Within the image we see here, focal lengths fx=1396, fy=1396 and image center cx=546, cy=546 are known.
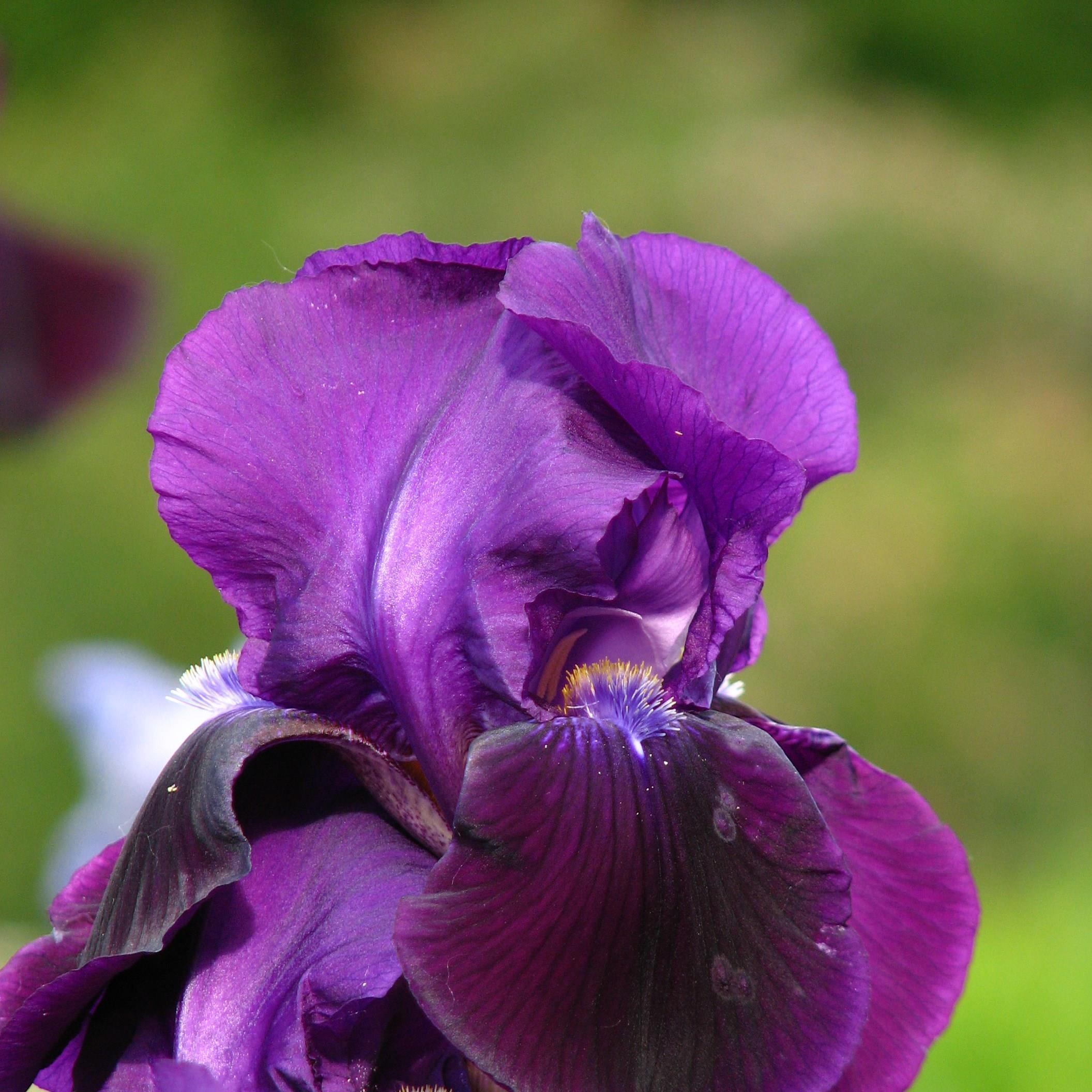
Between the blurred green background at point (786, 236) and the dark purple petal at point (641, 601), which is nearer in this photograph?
the dark purple petal at point (641, 601)

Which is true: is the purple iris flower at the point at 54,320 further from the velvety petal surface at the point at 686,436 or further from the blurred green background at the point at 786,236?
the velvety petal surface at the point at 686,436

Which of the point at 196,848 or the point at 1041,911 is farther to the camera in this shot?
the point at 1041,911

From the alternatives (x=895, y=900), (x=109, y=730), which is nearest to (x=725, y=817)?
(x=895, y=900)

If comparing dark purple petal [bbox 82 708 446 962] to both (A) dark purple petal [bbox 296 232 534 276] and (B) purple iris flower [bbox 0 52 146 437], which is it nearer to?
(A) dark purple petal [bbox 296 232 534 276]

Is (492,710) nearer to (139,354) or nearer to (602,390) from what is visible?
(602,390)

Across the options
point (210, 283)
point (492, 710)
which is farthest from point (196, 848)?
point (210, 283)

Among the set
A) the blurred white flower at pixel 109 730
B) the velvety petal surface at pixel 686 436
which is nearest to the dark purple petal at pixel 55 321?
the blurred white flower at pixel 109 730
